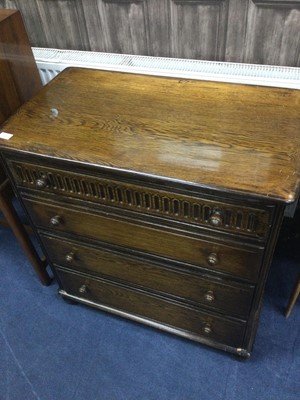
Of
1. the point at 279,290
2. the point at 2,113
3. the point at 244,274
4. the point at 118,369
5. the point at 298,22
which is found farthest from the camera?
the point at 279,290

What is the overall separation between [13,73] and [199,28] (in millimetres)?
703

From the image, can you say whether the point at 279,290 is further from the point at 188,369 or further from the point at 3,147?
the point at 3,147

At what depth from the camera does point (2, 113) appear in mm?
1355

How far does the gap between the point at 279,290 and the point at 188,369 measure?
54cm

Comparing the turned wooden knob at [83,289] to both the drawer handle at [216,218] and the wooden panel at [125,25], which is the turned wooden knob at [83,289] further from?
the wooden panel at [125,25]

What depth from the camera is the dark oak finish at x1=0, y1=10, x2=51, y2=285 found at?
1301 millimetres

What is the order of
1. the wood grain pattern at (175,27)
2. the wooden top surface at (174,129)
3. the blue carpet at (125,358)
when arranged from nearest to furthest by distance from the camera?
the wooden top surface at (174,129) → the wood grain pattern at (175,27) → the blue carpet at (125,358)

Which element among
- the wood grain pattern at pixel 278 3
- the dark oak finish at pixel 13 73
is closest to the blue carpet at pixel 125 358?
the dark oak finish at pixel 13 73

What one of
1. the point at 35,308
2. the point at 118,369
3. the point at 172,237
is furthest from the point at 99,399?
the point at 172,237

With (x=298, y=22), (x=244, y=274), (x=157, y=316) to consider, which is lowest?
(x=157, y=316)

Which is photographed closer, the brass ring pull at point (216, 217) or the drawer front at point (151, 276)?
the brass ring pull at point (216, 217)

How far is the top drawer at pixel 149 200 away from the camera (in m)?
0.94

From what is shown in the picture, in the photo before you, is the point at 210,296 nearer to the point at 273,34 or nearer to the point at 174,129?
the point at 174,129

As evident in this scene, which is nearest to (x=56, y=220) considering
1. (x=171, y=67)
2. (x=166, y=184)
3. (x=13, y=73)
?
(x=166, y=184)
